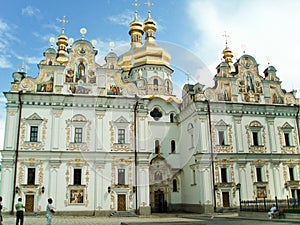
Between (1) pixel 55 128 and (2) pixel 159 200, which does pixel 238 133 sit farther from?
(1) pixel 55 128

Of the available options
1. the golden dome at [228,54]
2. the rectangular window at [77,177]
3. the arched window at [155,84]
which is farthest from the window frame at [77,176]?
the golden dome at [228,54]

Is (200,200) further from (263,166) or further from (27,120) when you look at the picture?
(27,120)

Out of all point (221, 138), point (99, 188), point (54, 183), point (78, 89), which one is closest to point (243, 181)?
point (221, 138)

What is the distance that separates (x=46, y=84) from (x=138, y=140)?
8.86 metres

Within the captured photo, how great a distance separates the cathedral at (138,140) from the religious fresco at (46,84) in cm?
9

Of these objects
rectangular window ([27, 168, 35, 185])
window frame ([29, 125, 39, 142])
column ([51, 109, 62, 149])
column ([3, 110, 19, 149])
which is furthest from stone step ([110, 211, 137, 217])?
column ([3, 110, 19, 149])

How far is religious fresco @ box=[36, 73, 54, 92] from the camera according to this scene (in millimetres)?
27672

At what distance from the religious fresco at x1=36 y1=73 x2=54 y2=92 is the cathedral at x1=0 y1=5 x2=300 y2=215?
3.6 inches

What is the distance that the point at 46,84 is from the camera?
27875 millimetres

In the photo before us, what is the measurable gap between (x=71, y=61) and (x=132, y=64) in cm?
1112

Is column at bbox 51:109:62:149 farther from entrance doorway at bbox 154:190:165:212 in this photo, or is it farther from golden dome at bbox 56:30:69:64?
golden dome at bbox 56:30:69:64

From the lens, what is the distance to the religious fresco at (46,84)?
2767cm

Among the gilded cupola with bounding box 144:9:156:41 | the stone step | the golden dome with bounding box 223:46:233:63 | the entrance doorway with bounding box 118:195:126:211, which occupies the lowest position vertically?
the stone step

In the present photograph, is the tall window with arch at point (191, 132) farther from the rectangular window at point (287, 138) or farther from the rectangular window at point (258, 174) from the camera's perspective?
the rectangular window at point (287, 138)
